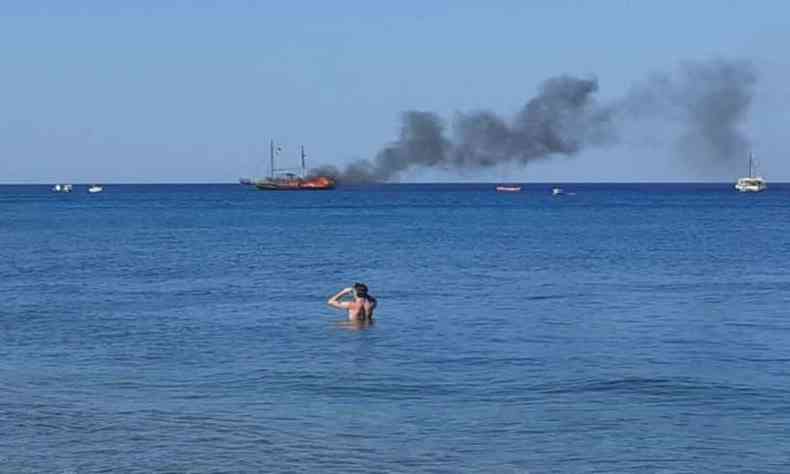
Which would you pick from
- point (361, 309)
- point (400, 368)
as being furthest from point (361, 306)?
point (400, 368)

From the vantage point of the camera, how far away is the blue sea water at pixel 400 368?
2044cm

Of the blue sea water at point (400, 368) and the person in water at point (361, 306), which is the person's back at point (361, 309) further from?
the blue sea water at point (400, 368)

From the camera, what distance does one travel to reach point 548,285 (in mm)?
52500

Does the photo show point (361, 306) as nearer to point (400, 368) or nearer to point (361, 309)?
point (361, 309)

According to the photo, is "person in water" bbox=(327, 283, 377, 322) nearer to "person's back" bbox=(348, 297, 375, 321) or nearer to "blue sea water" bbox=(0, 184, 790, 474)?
"person's back" bbox=(348, 297, 375, 321)

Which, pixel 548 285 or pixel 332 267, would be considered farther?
pixel 332 267

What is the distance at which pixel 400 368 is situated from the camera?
95.6 feet

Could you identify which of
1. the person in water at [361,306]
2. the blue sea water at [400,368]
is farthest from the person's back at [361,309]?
the blue sea water at [400,368]

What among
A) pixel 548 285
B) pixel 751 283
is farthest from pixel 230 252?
pixel 751 283

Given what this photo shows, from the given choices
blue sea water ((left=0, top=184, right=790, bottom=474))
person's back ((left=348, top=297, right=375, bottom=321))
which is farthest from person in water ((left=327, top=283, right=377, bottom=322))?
blue sea water ((left=0, top=184, right=790, bottom=474))

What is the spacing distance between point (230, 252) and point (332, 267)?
47.3ft

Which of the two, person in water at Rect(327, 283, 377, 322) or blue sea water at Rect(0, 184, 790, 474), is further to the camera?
person in water at Rect(327, 283, 377, 322)

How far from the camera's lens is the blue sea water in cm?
2044

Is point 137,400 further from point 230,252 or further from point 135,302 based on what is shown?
point 230,252
